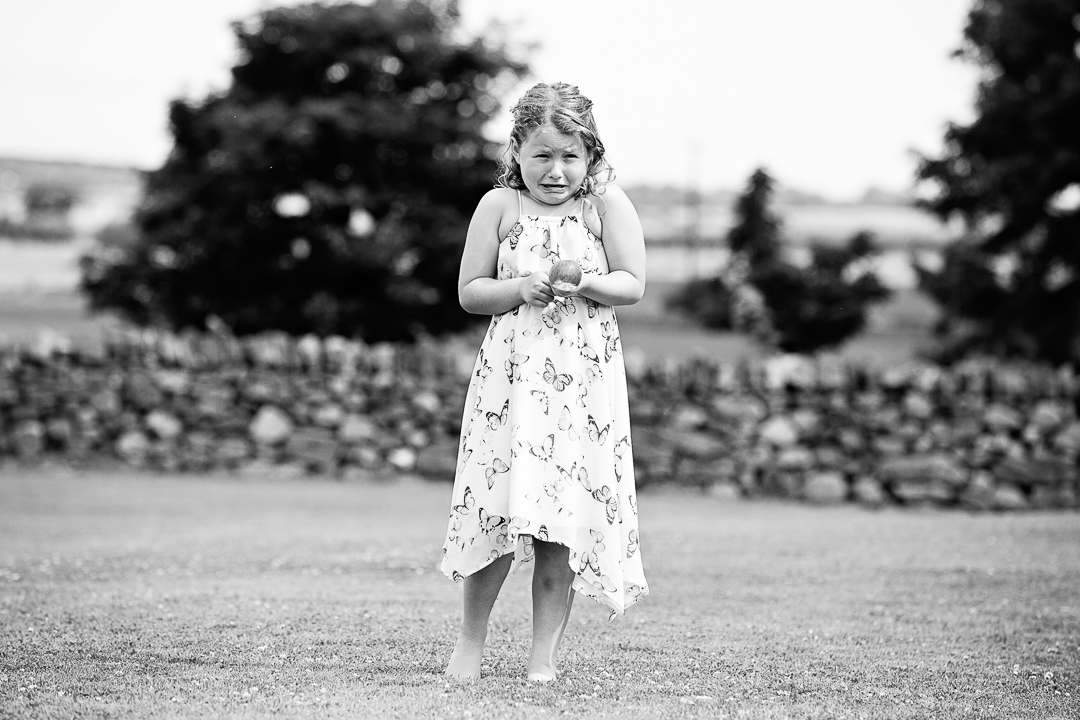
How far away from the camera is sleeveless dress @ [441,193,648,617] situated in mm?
3658

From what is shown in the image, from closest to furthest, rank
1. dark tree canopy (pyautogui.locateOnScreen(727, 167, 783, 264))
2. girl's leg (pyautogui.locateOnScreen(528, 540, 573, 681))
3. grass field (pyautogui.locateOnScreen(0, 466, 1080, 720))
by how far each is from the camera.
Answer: grass field (pyautogui.locateOnScreen(0, 466, 1080, 720)), girl's leg (pyautogui.locateOnScreen(528, 540, 573, 681)), dark tree canopy (pyautogui.locateOnScreen(727, 167, 783, 264))

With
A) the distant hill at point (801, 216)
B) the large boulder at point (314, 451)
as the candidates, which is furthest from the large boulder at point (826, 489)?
the distant hill at point (801, 216)

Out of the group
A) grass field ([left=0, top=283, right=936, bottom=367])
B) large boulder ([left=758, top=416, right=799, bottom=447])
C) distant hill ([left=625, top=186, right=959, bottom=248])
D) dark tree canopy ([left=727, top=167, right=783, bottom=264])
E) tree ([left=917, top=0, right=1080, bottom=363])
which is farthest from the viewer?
distant hill ([left=625, top=186, right=959, bottom=248])

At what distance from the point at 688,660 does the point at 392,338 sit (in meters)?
20.0

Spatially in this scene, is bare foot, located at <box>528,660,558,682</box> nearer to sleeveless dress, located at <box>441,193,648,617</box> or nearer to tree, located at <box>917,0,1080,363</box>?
sleeveless dress, located at <box>441,193,648,617</box>

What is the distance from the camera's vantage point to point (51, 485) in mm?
11344

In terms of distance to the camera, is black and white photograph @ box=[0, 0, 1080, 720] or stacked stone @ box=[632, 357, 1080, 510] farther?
stacked stone @ box=[632, 357, 1080, 510]

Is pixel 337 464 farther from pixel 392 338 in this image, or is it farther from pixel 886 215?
pixel 886 215

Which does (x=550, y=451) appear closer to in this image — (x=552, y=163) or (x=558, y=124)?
(x=552, y=163)

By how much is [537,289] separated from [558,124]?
1.83ft

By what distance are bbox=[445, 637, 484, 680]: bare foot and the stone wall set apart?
814 centimetres

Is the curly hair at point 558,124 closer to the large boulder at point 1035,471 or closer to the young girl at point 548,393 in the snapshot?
the young girl at point 548,393

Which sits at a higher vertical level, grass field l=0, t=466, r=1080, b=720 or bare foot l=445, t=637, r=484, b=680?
bare foot l=445, t=637, r=484, b=680

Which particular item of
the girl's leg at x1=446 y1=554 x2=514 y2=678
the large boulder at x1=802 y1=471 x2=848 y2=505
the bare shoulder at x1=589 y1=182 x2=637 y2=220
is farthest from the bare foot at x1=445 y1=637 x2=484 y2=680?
the large boulder at x1=802 y1=471 x2=848 y2=505
